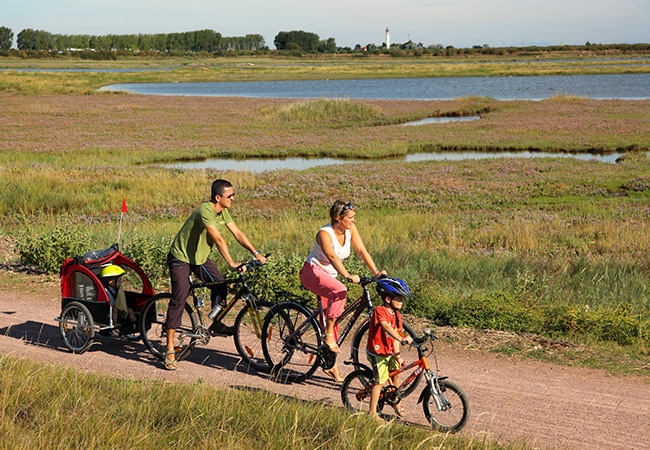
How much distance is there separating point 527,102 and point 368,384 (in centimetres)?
5835

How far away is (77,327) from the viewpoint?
9.45 metres

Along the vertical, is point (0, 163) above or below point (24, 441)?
below

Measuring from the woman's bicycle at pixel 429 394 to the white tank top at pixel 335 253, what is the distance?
119 centimetres

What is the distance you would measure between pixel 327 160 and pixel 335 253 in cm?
2985

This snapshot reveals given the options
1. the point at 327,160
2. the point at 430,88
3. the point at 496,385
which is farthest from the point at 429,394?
the point at 430,88

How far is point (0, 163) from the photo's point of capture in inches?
1298

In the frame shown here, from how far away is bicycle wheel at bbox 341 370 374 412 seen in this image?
23.9 ft

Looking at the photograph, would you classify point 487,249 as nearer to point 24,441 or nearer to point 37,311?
point 37,311

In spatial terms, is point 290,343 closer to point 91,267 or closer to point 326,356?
point 326,356

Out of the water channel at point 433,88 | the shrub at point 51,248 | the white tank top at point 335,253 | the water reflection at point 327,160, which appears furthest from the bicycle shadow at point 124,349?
the water channel at point 433,88

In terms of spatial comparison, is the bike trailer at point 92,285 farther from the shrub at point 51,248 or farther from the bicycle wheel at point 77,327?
the shrub at point 51,248

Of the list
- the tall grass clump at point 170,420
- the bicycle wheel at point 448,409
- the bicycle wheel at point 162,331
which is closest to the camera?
the tall grass clump at point 170,420

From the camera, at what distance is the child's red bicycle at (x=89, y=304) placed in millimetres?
9281

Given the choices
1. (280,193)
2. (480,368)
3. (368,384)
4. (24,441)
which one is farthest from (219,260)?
(280,193)
